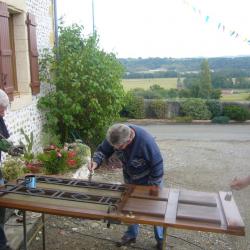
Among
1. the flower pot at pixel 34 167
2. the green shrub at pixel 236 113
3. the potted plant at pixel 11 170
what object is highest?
the potted plant at pixel 11 170

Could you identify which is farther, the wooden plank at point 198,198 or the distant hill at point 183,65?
the distant hill at point 183,65

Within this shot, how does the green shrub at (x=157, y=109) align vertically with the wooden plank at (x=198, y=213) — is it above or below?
below

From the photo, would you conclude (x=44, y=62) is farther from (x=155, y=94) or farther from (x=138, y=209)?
(x=155, y=94)

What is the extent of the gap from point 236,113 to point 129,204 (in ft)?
47.7

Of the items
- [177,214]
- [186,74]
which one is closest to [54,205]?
[177,214]

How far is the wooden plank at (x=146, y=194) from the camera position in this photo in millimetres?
3680

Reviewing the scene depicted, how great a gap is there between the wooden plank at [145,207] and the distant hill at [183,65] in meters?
11.7

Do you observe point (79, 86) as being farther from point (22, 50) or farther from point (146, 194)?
point (146, 194)

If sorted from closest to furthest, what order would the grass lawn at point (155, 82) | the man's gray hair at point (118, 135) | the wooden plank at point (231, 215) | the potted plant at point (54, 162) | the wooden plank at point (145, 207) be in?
the wooden plank at point (231, 215), the wooden plank at point (145, 207), the man's gray hair at point (118, 135), the potted plant at point (54, 162), the grass lawn at point (155, 82)

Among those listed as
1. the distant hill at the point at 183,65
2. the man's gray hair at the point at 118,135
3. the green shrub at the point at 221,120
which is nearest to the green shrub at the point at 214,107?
the green shrub at the point at 221,120

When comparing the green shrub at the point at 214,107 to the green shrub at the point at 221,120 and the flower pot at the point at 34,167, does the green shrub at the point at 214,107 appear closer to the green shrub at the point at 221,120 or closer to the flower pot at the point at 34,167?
the green shrub at the point at 221,120

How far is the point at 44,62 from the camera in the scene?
330 inches

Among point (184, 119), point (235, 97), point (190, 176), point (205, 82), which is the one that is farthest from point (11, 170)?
point (205, 82)

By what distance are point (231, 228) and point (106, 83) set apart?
6.19m
